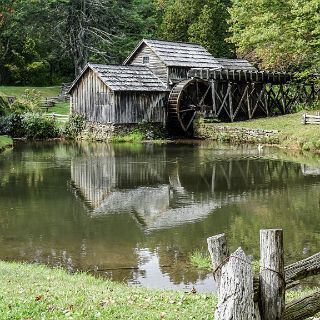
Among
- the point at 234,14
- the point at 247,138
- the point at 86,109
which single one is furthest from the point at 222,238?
the point at 86,109

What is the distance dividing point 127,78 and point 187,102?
458 cm

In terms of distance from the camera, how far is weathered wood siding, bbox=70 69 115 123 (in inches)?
1425

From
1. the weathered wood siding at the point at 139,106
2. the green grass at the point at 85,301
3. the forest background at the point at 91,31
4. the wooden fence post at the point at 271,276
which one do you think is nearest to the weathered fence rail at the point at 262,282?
the wooden fence post at the point at 271,276

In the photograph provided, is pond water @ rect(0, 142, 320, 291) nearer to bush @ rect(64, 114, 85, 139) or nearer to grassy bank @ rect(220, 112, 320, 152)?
grassy bank @ rect(220, 112, 320, 152)

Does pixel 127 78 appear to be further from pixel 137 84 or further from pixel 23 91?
pixel 23 91

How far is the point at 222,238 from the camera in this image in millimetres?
5172

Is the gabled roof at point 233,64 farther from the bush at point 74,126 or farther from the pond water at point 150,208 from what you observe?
the pond water at point 150,208

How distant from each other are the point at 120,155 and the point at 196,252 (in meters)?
16.9

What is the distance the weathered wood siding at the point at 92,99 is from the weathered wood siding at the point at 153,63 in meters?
4.38

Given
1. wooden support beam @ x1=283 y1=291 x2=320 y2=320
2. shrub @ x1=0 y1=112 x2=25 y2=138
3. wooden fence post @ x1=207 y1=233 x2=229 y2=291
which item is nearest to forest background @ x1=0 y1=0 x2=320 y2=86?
shrub @ x1=0 y1=112 x2=25 y2=138

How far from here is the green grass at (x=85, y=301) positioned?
21.4 feet

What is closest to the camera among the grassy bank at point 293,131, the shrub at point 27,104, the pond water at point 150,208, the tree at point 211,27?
the pond water at point 150,208

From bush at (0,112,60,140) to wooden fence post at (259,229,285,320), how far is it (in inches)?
1304

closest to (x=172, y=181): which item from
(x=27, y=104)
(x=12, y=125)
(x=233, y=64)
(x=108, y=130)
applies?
(x=108, y=130)
